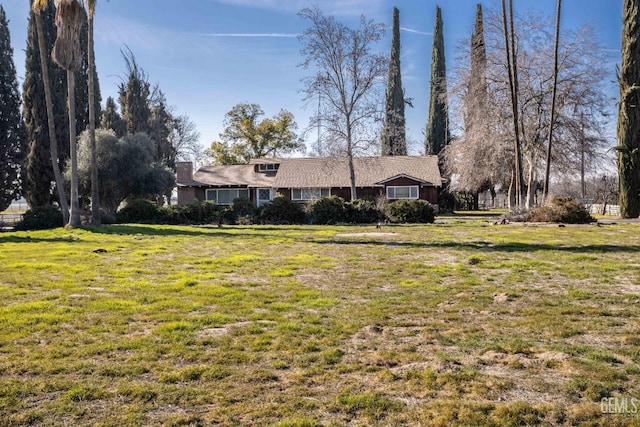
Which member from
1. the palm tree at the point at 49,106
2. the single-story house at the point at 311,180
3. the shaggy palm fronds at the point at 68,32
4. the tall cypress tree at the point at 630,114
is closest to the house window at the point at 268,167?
the single-story house at the point at 311,180

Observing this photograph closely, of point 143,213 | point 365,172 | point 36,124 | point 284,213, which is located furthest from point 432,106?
point 36,124

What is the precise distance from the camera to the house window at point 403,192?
124 feet

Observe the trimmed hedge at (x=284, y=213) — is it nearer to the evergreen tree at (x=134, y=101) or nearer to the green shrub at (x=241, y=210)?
the green shrub at (x=241, y=210)

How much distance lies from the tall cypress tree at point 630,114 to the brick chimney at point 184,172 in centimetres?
3180

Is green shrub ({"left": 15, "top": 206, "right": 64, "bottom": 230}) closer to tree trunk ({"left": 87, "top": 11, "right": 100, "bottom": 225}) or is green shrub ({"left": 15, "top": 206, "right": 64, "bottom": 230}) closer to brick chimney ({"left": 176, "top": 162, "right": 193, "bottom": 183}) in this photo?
tree trunk ({"left": 87, "top": 11, "right": 100, "bottom": 225})

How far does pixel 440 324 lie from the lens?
538cm

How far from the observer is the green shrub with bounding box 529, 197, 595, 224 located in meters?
22.6

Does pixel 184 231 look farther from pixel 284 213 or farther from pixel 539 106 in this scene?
pixel 539 106

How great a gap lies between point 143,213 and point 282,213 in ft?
27.0

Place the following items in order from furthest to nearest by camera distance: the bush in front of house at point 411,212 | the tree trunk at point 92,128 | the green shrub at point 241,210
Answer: the green shrub at point 241,210 → the bush in front of house at point 411,212 → the tree trunk at point 92,128

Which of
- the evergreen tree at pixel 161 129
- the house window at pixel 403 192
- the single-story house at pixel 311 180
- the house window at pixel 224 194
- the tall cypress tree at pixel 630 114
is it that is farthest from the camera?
the evergreen tree at pixel 161 129

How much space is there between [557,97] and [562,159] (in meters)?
4.01

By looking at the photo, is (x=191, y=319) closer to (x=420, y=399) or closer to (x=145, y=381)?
(x=145, y=381)

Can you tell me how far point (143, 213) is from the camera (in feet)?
90.4
